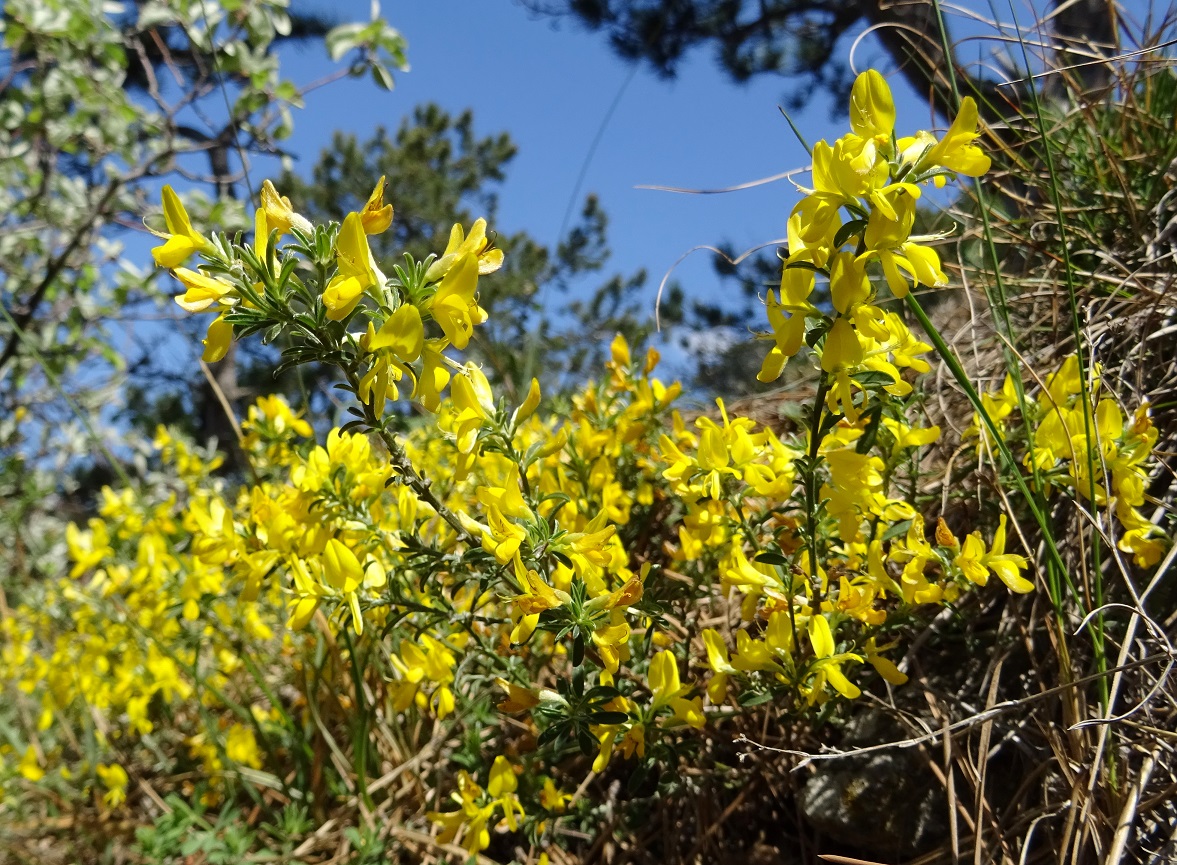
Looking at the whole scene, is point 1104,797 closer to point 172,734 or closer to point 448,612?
point 448,612

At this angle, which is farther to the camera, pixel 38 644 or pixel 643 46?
pixel 643 46

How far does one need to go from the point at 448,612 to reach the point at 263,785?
1097mm

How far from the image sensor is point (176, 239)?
772mm

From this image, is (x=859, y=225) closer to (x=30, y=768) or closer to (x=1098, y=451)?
(x=1098, y=451)

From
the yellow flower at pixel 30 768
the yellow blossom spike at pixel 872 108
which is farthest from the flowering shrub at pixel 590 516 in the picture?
the yellow flower at pixel 30 768

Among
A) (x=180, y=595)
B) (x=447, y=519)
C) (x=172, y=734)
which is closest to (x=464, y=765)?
(x=447, y=519)

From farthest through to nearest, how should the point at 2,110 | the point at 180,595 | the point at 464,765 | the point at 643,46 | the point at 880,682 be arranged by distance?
the point at 643,46, the point at 2,110, the point at 180,595, the point at 464,765, the point at 880,682

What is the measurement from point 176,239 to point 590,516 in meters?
0.81

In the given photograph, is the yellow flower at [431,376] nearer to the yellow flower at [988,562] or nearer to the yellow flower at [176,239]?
the yellow flower at [176,239]

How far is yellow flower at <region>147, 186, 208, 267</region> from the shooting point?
0.77m

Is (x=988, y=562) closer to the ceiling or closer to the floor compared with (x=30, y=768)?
closer to the ceiling

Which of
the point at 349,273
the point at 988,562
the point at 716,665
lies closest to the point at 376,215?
the point at 349,273

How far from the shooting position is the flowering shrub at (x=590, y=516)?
2.52 ft

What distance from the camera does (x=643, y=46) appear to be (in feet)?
21.9
